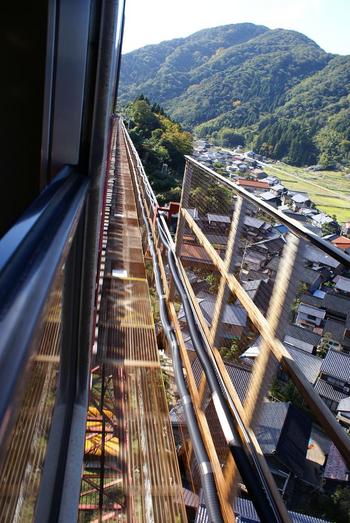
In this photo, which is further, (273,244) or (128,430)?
(128,430)

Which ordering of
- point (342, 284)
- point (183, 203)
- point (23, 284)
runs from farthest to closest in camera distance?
1. point (183, 203)
2. point (342, 284)
3. point (23, 284)

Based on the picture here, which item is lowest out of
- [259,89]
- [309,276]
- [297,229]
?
[309,276]

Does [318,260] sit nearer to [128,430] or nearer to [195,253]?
[128,430]

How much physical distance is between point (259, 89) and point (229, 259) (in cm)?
11352

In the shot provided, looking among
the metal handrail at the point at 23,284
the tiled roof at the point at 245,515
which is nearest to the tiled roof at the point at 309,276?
the metal handrail at the point at 23,284

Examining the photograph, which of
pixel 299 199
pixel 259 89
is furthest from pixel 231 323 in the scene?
pixel 259 89

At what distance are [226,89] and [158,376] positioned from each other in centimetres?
11089

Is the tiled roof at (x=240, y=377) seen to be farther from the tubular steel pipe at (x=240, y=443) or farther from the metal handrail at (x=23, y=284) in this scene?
the metal handrail at (x=23, y=284)

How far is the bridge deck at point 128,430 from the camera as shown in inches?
60.7

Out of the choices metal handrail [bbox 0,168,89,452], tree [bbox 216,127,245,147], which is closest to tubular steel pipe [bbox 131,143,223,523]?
metal handrail [bbox 0,168,89,452]

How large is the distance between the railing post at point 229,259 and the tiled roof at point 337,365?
0.68m

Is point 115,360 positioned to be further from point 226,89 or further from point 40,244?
point 226,89

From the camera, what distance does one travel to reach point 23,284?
293 mm

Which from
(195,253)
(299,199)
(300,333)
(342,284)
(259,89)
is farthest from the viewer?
(259,89)
